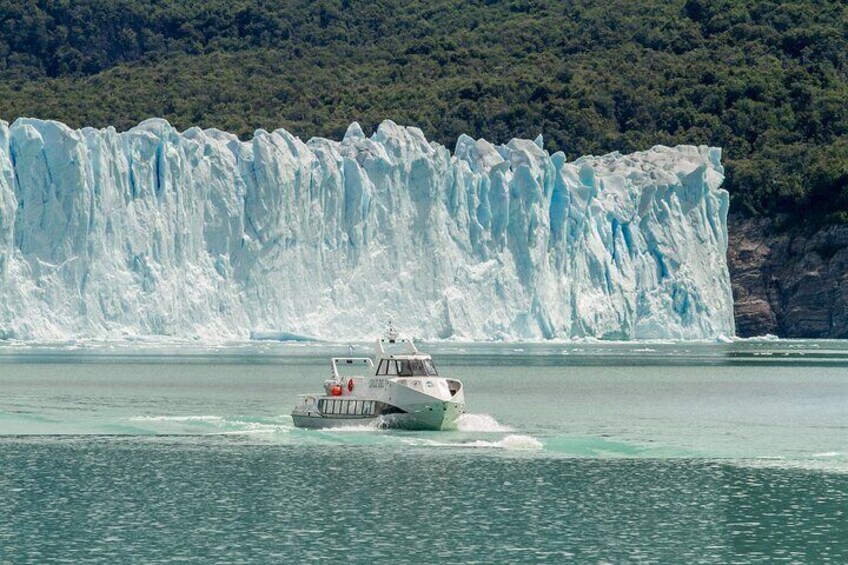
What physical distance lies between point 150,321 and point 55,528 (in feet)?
120

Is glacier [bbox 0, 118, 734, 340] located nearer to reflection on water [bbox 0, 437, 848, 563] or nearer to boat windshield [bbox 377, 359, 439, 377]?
boat windshield [bbox 377, 359, 439, 377]

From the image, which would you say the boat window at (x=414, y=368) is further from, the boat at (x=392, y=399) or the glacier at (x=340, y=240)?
the glacier at (x=340, y=240)

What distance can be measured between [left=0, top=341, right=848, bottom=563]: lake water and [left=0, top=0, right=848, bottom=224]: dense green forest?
146 ft

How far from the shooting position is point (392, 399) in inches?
1200

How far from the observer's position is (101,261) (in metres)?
56.0

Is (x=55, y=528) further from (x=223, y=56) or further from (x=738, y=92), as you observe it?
(x=223, y=56)

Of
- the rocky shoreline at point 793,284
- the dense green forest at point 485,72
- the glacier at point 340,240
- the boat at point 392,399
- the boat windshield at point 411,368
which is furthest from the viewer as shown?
the dense green forest at point 485,72

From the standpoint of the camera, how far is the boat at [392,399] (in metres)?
30.3

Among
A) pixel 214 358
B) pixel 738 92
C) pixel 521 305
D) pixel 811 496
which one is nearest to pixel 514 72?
pixel 738 92

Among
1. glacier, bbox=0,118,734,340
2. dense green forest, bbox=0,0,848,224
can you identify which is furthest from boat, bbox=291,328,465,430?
dense green forest, bbox=0,0,848,224

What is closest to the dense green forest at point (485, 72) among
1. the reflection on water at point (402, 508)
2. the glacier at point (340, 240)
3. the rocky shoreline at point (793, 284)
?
the rocky shoreline at point (793, 284)

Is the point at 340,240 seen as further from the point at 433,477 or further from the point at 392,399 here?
the point at 433,477

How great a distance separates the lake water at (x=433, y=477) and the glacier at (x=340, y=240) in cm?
1269

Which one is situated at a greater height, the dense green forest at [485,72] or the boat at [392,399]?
the dense green forest at [485,72]
